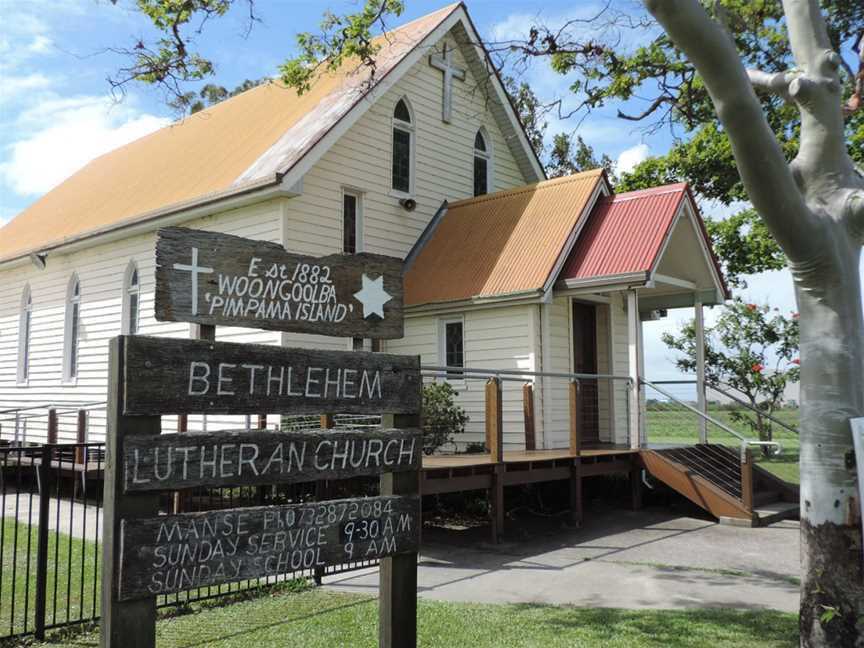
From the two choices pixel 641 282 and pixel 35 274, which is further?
pixel 35 274

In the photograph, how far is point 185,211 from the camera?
15.6m

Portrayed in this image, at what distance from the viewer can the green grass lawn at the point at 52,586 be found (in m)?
6.89

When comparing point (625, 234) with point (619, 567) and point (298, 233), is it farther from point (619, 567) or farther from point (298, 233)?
point (619, 567)

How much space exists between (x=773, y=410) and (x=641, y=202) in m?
12.6

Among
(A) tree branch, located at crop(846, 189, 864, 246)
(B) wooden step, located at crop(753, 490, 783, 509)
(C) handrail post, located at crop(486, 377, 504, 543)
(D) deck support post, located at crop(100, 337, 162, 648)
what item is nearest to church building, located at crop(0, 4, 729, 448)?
(C) handrail post, located at crop(486, 377, 504, 543)

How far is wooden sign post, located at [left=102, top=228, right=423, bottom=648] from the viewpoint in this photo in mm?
3967

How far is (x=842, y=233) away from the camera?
20.3ft

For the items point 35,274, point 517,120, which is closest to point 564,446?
point 517,120

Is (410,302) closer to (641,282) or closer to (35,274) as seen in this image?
(641,282)

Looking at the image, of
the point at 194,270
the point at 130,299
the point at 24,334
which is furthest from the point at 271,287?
the point at 24,334

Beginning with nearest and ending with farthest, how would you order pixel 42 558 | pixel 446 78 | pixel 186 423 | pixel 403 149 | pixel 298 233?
pixel 42 558 < pixel 186 423 < pixel 298 233 < pixel 403 149 < pixel 446 78

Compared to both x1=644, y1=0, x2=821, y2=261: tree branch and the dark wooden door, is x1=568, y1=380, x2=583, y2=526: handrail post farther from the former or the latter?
x1=644, y1=0, x2=821, y2=261: tree branch

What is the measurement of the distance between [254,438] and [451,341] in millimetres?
11025

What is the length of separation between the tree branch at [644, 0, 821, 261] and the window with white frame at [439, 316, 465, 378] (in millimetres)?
9345
